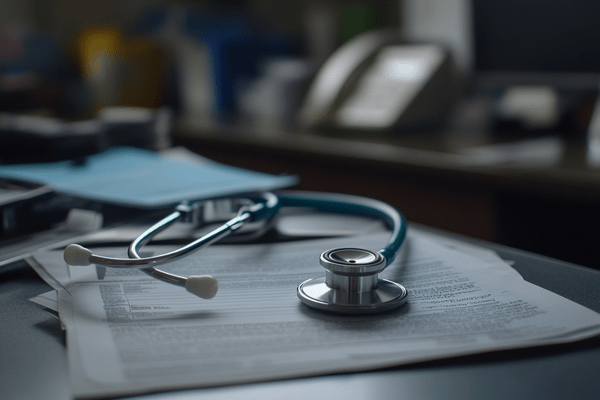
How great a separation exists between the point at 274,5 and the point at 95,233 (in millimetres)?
2099

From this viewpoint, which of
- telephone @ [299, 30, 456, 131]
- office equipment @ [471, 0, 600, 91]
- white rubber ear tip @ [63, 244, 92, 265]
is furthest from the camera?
telephone @ [299, 30, 456, 131]

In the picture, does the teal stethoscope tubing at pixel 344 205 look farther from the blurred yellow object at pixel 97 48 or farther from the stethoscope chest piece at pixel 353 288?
the blurred yellow object at pixel 97 48

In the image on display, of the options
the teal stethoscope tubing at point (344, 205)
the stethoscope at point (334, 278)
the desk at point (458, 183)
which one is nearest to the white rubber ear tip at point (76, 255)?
the stethoscope at point (334, 278)

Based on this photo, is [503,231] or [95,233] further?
[503,231]

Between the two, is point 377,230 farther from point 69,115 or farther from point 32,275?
point 69,115

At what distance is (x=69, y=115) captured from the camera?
235 cm

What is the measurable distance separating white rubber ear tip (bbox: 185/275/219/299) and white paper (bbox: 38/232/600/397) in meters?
0.01

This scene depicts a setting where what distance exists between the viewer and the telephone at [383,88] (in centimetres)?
150

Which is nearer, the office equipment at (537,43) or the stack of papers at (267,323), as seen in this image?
the stack of papers at (267,323)

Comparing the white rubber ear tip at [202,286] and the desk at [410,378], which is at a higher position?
the white rubber ear tip at [202,286]

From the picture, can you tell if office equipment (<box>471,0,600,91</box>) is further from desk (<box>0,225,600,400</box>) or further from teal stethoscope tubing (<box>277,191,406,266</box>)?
desk (<box>0,225,600,400</box>)

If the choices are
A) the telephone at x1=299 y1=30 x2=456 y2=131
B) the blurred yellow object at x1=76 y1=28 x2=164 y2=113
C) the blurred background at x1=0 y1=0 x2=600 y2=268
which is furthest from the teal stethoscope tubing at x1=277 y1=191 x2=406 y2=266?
the blurred yellow object at x1=76 y1=28 x2=164 y2=113

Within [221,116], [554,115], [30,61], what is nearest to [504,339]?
[554,115]

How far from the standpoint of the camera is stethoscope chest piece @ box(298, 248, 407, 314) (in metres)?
0.37
